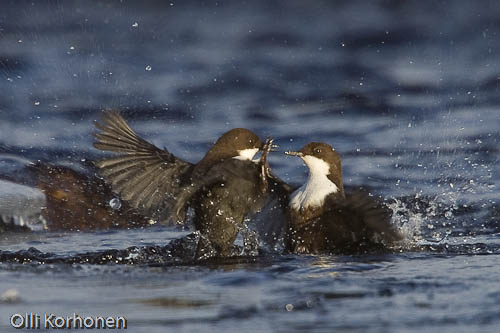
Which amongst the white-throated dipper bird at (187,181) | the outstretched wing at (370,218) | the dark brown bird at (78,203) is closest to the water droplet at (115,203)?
the dark brown bird at (78,203)

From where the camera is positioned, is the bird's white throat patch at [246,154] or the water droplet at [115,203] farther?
the water droplet at [115,203]

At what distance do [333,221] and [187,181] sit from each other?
3.32ft

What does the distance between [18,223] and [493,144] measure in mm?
4992

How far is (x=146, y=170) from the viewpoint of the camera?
21.2ft

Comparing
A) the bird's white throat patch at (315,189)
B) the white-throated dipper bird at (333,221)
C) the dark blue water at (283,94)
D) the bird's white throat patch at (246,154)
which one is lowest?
the white-throated dipper bird at (333,221)

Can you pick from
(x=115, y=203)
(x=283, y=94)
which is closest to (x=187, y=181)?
(x=115, y=203)

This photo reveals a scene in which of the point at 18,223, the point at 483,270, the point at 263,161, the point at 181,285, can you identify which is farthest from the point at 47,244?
the point at 483,270

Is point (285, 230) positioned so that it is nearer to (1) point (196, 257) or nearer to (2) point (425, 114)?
(1) point (196, 257)

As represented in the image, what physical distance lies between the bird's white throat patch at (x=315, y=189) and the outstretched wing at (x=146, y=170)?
30.4 inches

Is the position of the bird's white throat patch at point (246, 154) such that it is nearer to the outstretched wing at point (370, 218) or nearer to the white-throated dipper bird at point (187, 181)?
the white-throated dipper bird at point (187, 181)

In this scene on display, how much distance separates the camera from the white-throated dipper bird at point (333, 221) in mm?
6215

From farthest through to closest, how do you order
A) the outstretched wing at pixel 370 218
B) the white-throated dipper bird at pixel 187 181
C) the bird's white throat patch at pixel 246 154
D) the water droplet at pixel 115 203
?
the water droplet at pixel 115 203, the bird's white throat patch at pixel 246 154, the white-throated dipper bird at pixel 187 181, the outstretched wing at pixel 370 218

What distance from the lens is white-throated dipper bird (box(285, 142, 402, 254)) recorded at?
621 cm

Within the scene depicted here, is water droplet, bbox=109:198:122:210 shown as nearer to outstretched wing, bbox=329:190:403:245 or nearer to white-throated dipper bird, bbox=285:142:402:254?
white-throated dipper bird, bbox=285:142:402:254
